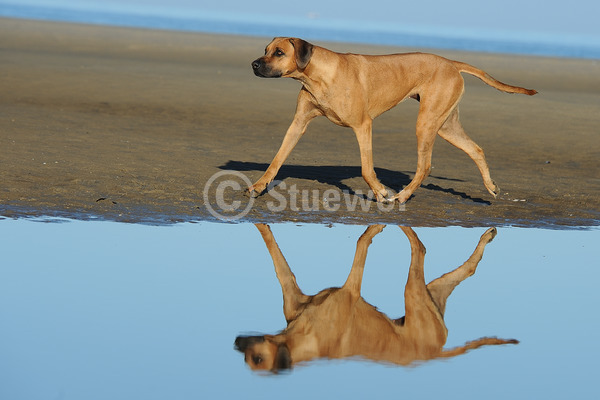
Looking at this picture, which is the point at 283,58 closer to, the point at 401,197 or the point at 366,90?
the point at 366,90

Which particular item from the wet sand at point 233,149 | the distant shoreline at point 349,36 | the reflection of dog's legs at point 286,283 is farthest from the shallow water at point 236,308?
the distant shoreline at point 349,36

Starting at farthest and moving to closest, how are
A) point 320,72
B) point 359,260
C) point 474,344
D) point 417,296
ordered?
point 320,72
point 359,260
point 417,296
point 474,344

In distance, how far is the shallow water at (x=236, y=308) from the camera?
415cm

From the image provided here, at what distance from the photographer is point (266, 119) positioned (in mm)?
15789

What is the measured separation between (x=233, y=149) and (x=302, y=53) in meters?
4.13

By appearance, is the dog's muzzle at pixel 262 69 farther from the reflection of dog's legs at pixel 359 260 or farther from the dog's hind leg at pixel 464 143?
the dog's hind leg at pixel 464 143

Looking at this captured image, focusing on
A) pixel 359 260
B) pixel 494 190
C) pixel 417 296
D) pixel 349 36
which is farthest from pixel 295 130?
pixel 349 36

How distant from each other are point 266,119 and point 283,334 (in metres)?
11.1

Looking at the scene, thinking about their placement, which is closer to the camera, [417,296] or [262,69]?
[417,296]

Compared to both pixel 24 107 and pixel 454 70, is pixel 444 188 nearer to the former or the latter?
pixel 454 70

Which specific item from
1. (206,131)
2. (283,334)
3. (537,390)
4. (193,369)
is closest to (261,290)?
(283,334)

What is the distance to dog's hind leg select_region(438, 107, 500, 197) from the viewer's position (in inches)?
370

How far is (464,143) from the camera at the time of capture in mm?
9500

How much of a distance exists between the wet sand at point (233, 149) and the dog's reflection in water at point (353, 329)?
2200 millimetres
